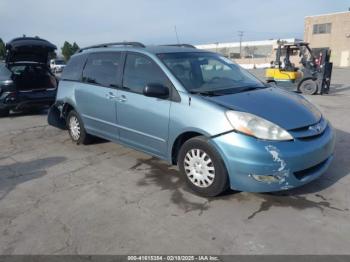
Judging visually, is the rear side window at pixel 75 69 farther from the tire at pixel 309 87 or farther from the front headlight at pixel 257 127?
the tire at pixel 309 87

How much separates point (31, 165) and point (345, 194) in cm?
452

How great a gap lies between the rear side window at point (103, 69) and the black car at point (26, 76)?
372 centimetres

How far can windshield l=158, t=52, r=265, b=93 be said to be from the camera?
14.1 ft

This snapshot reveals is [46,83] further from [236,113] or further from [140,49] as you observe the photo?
[236,113]

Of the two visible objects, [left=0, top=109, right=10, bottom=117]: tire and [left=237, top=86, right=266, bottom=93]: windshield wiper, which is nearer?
[left=237, top=86, right=266, bottom=93]: windshield wiper

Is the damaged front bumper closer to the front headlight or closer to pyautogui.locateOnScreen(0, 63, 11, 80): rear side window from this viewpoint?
the front headlight

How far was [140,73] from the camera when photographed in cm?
471

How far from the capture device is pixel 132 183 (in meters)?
4.45

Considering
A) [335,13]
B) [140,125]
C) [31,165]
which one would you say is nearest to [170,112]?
[140,125]

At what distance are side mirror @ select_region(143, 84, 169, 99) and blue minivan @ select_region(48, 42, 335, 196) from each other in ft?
0.04

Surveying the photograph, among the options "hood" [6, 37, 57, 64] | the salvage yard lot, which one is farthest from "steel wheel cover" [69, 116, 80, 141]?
"hood" [6, 37, 57, 64]

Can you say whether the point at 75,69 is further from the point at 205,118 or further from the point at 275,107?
the point at 275,107

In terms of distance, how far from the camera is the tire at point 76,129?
6029 mm

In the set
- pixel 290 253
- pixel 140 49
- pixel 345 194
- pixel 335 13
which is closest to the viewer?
pixel 290 253
